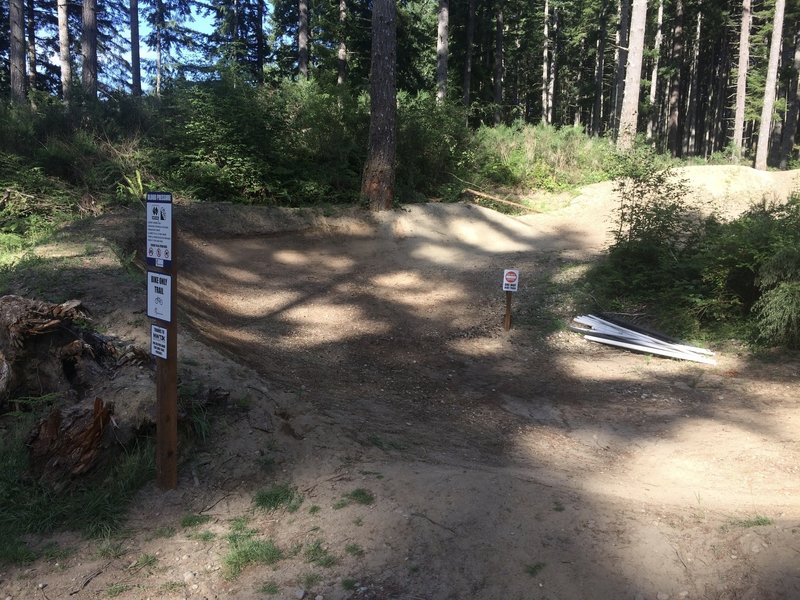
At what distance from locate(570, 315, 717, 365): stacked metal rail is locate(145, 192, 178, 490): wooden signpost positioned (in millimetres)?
7399

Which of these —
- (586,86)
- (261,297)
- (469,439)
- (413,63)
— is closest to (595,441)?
(469,439)

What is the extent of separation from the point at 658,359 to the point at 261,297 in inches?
298

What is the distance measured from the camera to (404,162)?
19156 mm

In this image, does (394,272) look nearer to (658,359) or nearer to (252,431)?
(658,359)

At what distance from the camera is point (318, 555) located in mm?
3656

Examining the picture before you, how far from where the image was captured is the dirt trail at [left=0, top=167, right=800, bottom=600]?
3.39 metres

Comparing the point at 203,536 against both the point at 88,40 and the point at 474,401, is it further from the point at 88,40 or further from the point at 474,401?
the point at 88,40

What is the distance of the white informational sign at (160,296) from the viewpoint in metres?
4.21

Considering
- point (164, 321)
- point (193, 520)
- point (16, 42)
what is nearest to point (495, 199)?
point (164, 321)

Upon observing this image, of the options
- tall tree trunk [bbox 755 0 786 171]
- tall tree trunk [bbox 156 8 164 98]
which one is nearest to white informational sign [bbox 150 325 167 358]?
tall tree trunk [bbox 755 0 786 171]

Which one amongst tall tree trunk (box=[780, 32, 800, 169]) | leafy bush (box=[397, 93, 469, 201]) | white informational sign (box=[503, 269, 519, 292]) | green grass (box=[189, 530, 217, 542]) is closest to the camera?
green grass (box=[189, 530, 217, 542])

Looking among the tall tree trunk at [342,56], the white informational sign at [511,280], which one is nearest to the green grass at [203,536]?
the white informational sign at [511,280]

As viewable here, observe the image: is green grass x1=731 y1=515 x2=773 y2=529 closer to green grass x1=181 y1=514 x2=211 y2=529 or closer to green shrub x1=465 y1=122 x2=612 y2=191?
green grass x1=181 y1=514 x2=211 y2=529

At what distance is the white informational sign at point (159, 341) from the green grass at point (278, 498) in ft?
4.25
